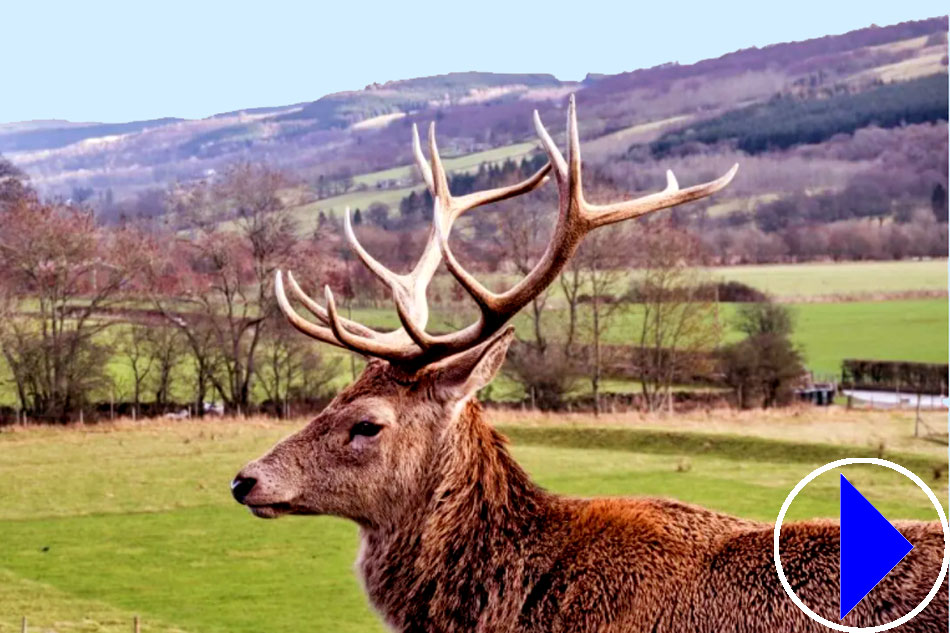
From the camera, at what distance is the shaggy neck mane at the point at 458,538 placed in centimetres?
470

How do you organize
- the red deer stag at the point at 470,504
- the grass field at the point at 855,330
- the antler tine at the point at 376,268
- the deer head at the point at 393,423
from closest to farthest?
the red deer stag at the point at 470,504, the deer head at the point at 393,423, the antler tine at the point at 376,268, the grass field at the point at 855,330

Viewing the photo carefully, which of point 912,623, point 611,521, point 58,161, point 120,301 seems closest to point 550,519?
point 611,521

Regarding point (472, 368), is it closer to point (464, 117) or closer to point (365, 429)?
point (365, 429)

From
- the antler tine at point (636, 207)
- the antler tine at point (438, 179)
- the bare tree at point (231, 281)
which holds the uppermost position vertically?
the antler tine at point (438, 179)

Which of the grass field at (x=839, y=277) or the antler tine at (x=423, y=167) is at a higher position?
the antler tine at (x=423, y=167)

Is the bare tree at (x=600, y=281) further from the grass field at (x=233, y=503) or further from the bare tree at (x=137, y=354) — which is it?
the bare tree at (x=137, y=354)

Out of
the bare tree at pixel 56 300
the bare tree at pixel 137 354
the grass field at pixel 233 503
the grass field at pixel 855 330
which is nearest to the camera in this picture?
the grass field at pixel 233 503

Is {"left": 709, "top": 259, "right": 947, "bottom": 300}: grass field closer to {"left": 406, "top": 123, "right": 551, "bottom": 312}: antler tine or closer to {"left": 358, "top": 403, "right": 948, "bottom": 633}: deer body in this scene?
{"left": 406, "top": 123, "right": 551, "bottom": 312}: antler tine

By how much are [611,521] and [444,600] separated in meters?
0.69

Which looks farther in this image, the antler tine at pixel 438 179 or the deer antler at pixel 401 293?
the antler tine at pixel 438 179

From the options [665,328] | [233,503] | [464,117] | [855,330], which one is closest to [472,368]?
[233,503]

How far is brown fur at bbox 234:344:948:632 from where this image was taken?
4.29 meters

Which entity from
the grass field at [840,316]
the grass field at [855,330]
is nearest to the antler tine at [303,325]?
the grass field at [840,316]

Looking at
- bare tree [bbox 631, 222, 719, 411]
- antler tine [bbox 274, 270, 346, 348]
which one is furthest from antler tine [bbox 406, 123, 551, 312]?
bare tree [bbox 631, 222, 719, 411]
